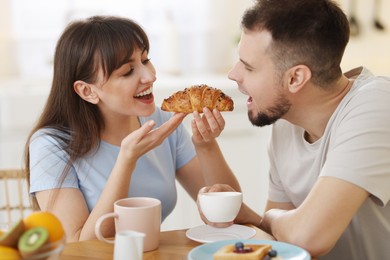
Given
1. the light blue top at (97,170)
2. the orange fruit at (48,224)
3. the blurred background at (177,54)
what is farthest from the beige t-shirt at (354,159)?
the blurred background at (177,54)

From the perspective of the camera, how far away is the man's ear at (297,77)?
1.62 m

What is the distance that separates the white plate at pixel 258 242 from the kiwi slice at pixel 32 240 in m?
0.31

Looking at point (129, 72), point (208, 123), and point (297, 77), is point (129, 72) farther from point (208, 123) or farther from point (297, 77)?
point (297, 77)

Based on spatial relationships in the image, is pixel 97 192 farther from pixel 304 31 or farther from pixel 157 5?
pixel 157 5

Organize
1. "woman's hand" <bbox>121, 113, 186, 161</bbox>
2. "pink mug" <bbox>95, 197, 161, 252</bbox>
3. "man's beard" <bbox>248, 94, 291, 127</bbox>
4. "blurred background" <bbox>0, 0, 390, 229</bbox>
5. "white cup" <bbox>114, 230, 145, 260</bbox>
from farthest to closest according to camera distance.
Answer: "blurred background" <bbox>0, 0, 390, 229</bbox>, "man's beard" <bbox>248, 94, 291, 127</bbox>, "woman's hand" <bbox>121, 113, 186, 161</bbox>, "pink mug" <bbox>95, 197, 161, 252</bbox>, "white cup" <bbox>114, 230, 145, 260</bbox>

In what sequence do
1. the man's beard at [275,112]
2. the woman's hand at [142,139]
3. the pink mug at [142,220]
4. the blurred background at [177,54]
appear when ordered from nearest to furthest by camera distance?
1. the pink mug at [142,220]
2. the woman's hand at [142,139]
3. the man's beard at [275,112]
4. the blurred background at [177,54]

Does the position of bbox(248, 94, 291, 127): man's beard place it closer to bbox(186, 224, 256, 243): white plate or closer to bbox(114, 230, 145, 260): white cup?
bbox(186, 224, 256, 243): white plate

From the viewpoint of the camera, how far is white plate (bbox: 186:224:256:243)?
4.64 ft

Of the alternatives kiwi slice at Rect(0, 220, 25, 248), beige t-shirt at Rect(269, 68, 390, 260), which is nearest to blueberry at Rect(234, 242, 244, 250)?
beige t-shirt at Rect(269, 68, 390, 260)

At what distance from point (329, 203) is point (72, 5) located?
8.01 feet

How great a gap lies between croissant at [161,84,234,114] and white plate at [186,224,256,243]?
1.26ft

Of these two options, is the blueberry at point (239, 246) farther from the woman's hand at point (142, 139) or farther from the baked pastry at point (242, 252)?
the woman's hand at point (142, 139)

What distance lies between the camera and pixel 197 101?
173cm

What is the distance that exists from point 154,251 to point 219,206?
18cm
